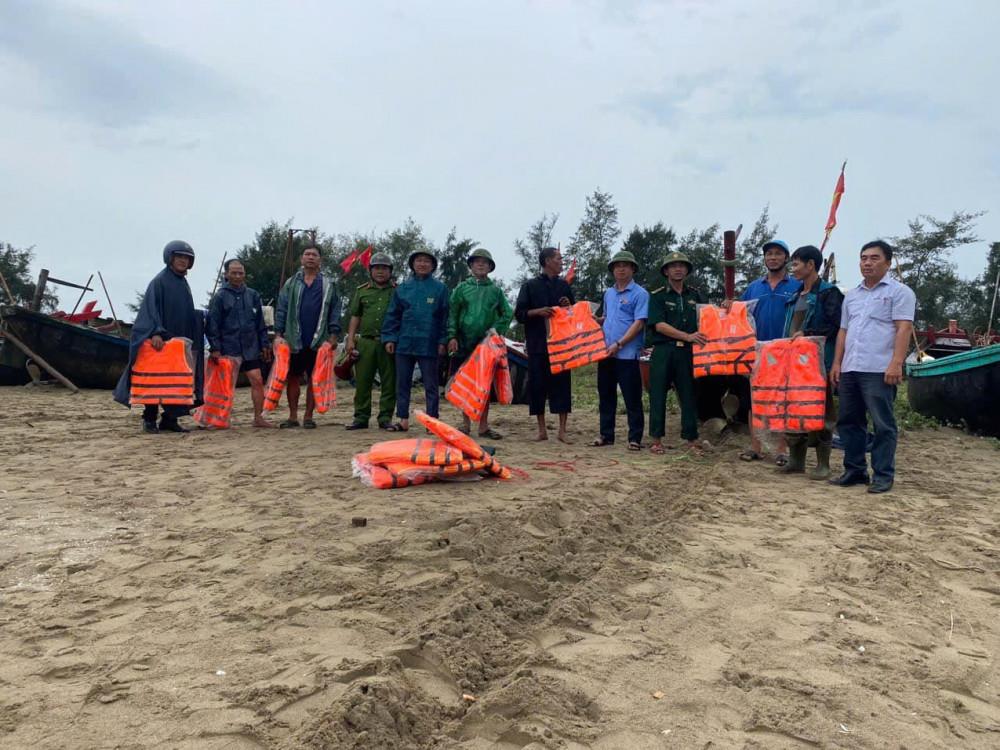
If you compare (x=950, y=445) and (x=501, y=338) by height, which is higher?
(x=501, y=338)

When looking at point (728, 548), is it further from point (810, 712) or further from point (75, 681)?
point (75, 681)

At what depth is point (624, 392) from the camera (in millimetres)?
6566

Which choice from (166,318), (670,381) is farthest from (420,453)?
→ (166,318)

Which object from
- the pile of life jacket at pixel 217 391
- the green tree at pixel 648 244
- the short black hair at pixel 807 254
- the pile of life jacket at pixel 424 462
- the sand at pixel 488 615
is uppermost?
the green tree at pixel 648 244

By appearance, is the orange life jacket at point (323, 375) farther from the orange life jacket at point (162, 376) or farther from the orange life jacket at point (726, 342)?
the orange life jacket at point (726, 342)

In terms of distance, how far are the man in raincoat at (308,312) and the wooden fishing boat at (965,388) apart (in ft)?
22.3

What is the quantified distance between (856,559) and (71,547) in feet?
11.8

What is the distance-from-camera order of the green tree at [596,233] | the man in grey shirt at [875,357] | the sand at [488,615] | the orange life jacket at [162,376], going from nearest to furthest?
the sand at [488,615] < the man in grey shirt at [875,357] < the orange life jacket at [162,376] < the green tree at [596,233]

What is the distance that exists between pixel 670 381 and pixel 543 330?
4.05 feet

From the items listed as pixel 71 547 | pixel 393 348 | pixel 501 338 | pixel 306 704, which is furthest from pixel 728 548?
pixel 393 348

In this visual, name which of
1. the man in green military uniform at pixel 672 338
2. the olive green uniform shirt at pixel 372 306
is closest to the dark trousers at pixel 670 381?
the man in green military uniform at pixel 672 338

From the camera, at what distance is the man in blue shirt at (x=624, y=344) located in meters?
6.43

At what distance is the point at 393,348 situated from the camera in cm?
695

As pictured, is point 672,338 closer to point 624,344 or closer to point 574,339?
point 624,344
